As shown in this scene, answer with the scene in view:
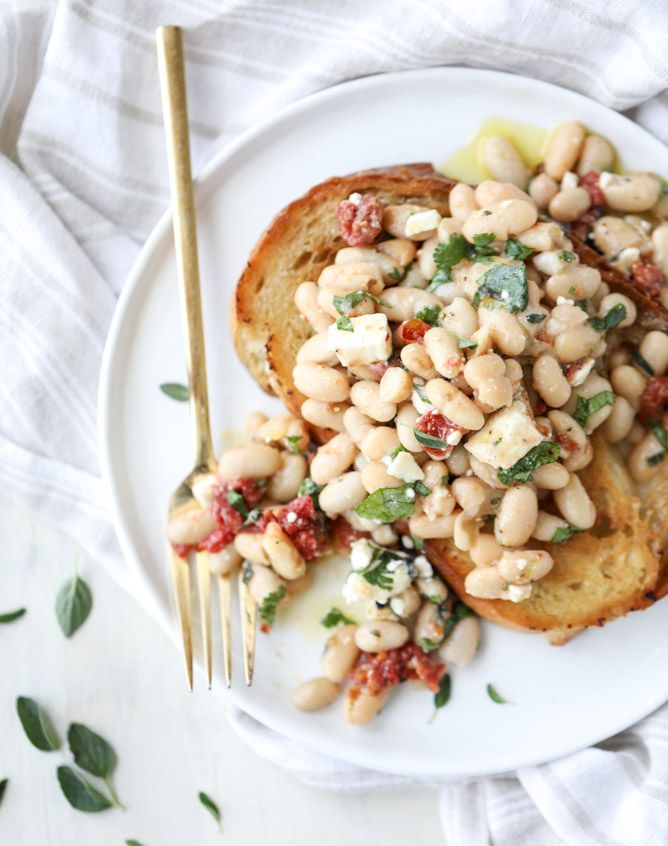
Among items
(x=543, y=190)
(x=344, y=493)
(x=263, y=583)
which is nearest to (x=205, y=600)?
(x=263, y=583)

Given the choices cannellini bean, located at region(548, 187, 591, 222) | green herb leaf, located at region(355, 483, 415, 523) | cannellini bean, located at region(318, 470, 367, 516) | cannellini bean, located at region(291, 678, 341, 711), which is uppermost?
cannellini bean, located at region(548, 187, 591, 222)

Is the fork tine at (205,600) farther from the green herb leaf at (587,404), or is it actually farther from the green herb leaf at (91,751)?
the green herb leaf at (587,404)

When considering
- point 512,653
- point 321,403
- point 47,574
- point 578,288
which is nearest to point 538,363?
point 578,288

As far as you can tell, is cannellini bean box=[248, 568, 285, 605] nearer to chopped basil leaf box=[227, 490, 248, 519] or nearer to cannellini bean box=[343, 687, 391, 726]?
chopped basil leaf box=[227, 490, 248, 519]

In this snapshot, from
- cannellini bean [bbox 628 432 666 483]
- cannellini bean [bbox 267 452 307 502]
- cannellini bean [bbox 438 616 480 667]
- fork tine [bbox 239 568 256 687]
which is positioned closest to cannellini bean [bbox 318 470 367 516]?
cannellini bean [bbox 267 452 307 502]

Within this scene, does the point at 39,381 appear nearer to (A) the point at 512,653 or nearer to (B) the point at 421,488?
(B) the point at 421,488

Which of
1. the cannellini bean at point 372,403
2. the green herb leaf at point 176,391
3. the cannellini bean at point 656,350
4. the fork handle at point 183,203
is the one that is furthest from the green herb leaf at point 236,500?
the cannellini bean at point 656,350
